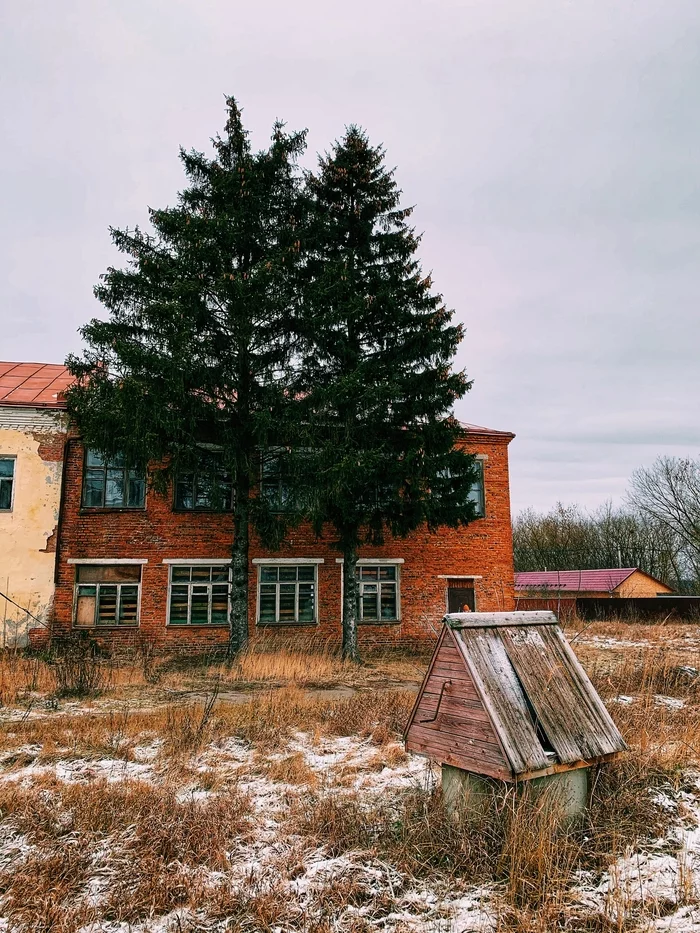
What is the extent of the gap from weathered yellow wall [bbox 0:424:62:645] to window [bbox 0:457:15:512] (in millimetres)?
152

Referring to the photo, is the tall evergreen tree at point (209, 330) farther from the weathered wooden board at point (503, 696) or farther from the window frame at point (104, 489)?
the weathered wooden board at point (503, 696)

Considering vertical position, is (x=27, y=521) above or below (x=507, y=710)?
above

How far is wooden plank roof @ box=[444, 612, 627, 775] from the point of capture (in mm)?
4730

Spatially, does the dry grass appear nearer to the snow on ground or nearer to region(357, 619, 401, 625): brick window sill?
the snow on ground

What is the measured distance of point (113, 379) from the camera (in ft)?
47.9

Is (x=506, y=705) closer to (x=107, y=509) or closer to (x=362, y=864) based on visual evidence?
(x=362, y=864)

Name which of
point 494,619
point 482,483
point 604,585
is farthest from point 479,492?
point 604,585

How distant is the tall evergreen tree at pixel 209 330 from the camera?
13930mm

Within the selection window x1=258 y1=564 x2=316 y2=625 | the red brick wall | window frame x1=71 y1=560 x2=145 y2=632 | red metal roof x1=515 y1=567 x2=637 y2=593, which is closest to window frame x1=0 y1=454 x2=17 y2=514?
the red brick wall

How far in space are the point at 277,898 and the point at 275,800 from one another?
1.69 metres

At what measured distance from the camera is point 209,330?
50.3 feet

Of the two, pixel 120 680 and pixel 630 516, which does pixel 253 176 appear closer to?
pixel 120 680

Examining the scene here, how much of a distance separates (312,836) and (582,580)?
37833mm

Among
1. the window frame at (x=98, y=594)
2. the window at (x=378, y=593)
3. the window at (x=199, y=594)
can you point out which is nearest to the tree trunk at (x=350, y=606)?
the window at (x=378, y=593)
